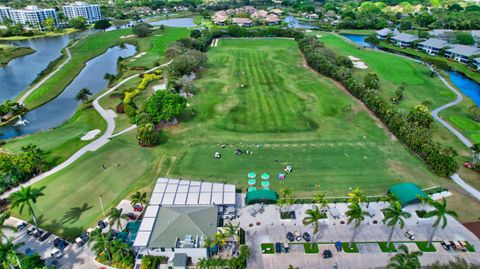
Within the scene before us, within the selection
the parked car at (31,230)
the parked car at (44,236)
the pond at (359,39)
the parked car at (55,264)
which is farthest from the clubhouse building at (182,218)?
the pond at (359,39)

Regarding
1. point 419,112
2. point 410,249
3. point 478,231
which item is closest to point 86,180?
point 410,249

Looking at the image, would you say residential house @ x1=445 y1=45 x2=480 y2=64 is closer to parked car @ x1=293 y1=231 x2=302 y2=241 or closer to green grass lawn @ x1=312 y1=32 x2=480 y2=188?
green grass lawn @ x1=312 y1=32 x2=480 y2=188

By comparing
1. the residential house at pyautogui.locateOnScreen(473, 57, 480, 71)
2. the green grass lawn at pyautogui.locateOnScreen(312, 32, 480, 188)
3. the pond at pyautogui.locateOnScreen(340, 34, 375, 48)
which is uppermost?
the residential house at pyautogui.locateOnScreen(473, 57, 480, 71)

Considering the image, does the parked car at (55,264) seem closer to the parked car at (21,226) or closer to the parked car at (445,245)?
the parked car at (21,226)

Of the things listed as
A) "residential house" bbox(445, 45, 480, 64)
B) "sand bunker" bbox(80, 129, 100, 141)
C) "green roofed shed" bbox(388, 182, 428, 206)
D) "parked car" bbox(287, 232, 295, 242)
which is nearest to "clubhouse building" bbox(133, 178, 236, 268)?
"parked car" bbox(287, 232, 295, 242)

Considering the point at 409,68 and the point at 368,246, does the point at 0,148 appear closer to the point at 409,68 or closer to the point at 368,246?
the point at 368,246
